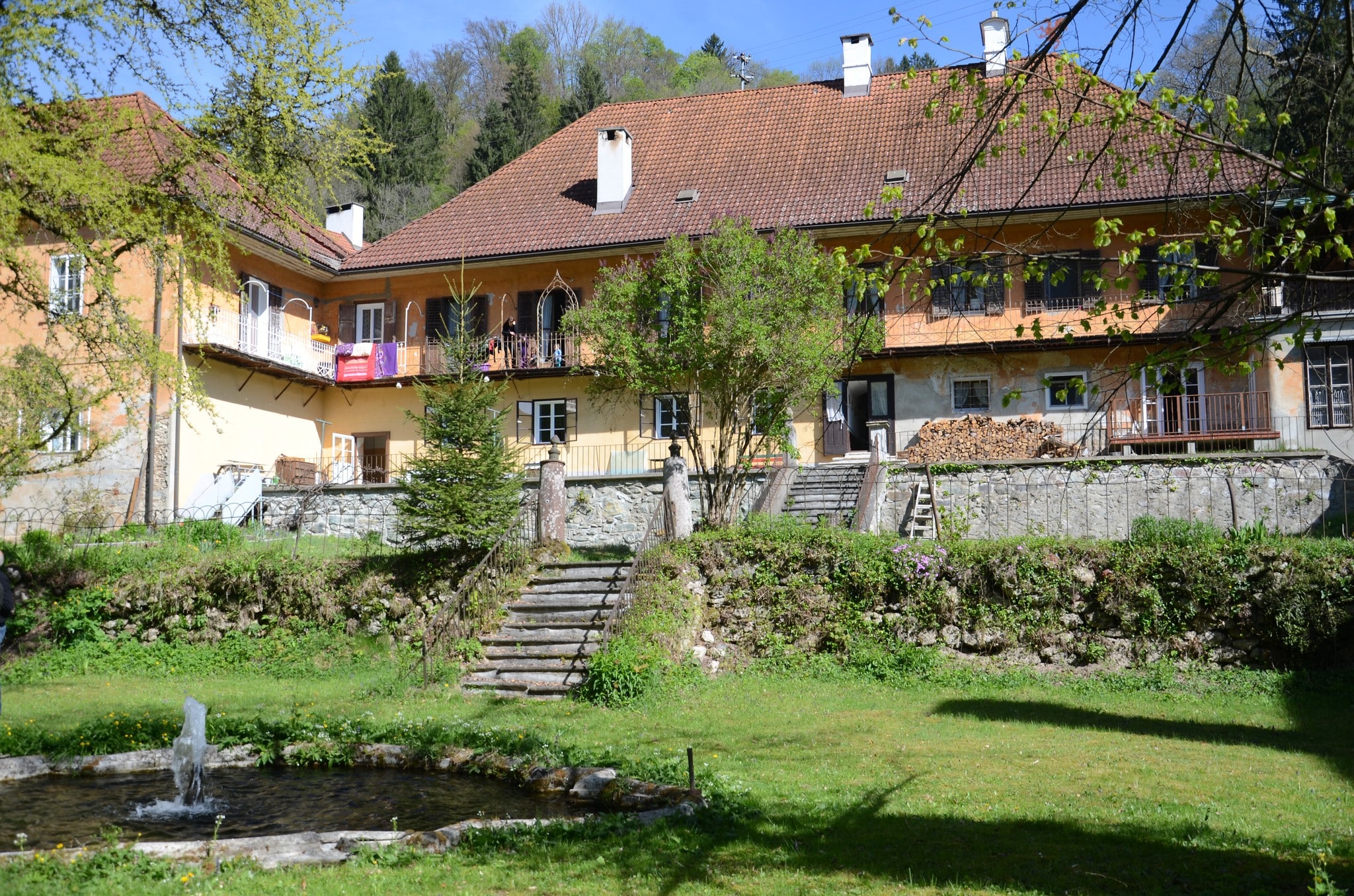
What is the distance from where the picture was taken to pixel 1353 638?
12.9 metres

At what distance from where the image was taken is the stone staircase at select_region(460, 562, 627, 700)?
13.4 m

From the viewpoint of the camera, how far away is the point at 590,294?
2784 centimetres

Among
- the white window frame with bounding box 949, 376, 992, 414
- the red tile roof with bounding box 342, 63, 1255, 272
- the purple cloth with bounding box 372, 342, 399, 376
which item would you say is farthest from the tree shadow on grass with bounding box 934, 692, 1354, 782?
the purple cloth with bounding box 372, 342, 399, 376

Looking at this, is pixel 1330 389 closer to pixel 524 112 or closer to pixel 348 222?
pixel 348 222

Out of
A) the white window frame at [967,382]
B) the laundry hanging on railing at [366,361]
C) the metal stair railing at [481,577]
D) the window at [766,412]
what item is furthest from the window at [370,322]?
the white window frame at [967,382]

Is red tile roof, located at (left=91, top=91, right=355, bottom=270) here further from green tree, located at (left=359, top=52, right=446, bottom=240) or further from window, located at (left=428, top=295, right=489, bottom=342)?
green tree, located at (left=359, top=52, right=446, bottom=240)

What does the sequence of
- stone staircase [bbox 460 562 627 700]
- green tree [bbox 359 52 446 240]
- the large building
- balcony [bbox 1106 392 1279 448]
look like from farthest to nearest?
green tree [bbox 359 52 446 240] < the large building < balcony [bbox 1106 392 1279 448] < stone staircase [bbox 460 562 627 700]

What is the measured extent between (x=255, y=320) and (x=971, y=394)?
691 inches

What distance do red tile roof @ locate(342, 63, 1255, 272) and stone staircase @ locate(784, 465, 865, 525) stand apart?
248 inches

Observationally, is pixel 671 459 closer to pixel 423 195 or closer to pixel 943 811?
pixel 943 811

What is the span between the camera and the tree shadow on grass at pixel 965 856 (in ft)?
19.2

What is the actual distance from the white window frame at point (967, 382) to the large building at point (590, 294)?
4 centimetres

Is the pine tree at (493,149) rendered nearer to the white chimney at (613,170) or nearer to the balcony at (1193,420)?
the white chimney at (613,170)

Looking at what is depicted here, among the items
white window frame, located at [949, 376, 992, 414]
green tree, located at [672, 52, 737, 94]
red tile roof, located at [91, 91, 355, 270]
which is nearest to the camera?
red tile roof, located at [91, 91, 355, 270]
